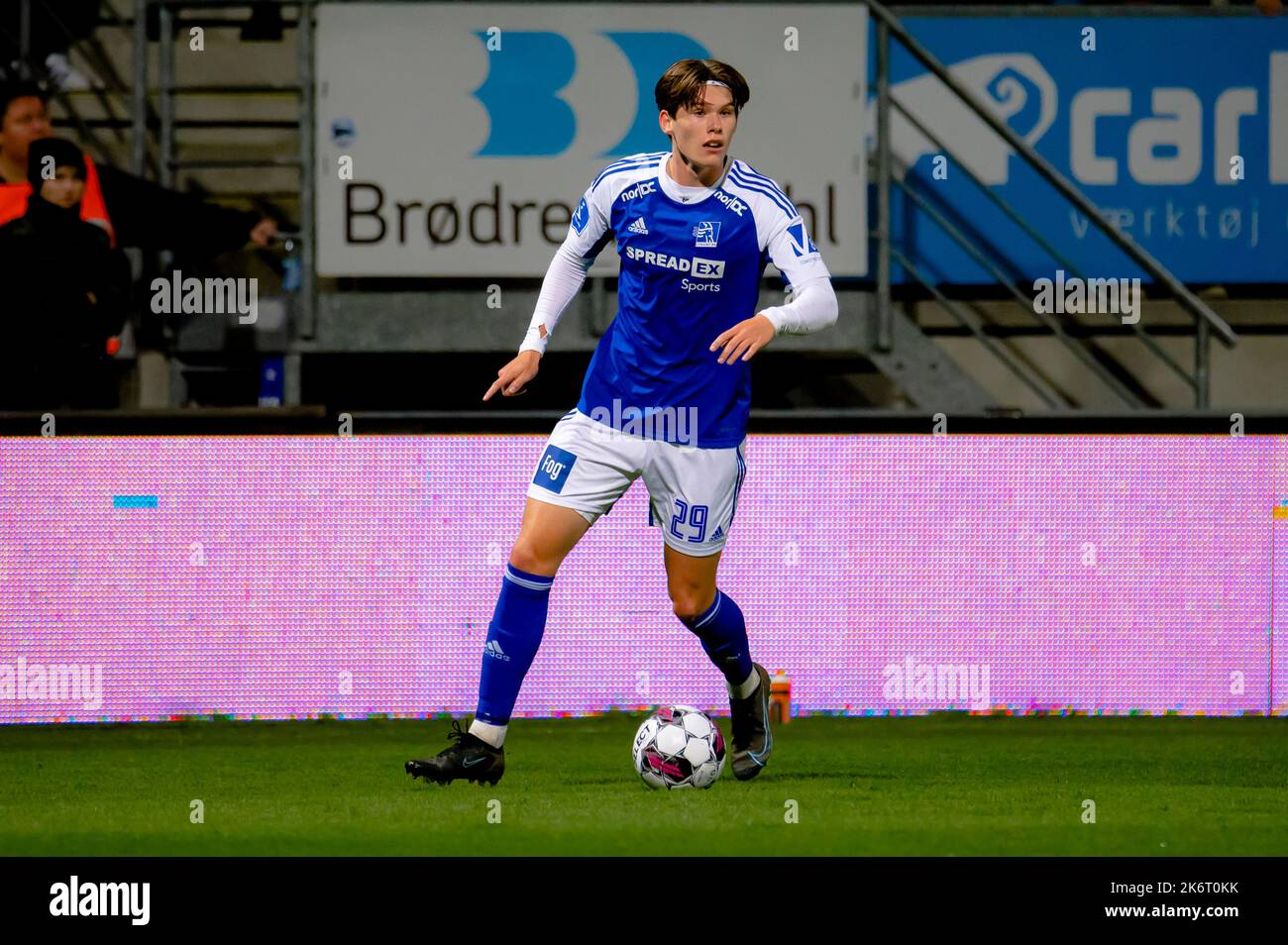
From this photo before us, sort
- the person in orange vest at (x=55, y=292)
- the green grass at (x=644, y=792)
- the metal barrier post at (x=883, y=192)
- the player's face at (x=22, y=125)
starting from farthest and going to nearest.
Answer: the metal barrier post at (x=883, y=192) < the player's face at (x=22, y=125) < the person in orange vest at (x=55, y=292) < the green grass at (x=644, y=792)

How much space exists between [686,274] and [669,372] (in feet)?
0.99

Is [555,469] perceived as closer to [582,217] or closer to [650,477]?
[650,477]

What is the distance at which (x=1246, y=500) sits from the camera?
838 cm

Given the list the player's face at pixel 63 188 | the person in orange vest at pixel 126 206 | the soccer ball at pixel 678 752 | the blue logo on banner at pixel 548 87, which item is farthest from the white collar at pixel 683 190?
the player's face at pixel 63 188

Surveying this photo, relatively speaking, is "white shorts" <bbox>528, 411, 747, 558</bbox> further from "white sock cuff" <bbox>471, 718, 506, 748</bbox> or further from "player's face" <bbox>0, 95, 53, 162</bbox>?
"player's face" <bbox>0, 95, 53, 162</bbox>

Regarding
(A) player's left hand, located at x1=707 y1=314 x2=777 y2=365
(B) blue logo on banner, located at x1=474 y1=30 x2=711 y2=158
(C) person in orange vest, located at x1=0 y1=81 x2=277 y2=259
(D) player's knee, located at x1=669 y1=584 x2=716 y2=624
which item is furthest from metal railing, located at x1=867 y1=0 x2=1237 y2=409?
(A) player's left hand, located at x1=707 y1=314 x2=777 y2=365

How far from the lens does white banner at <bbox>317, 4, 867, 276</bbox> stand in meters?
9.66

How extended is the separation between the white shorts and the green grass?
819mm

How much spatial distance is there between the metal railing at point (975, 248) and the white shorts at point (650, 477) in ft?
12.4

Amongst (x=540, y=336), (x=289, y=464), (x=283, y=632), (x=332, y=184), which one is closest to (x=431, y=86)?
(x=332, y=184)

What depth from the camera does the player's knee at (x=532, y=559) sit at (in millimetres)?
5926

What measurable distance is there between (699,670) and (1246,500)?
2.42 metres

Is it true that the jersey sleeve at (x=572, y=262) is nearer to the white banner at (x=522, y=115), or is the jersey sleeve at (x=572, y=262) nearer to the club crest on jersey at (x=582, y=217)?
the club crest on jersey at (x=582, y=217)

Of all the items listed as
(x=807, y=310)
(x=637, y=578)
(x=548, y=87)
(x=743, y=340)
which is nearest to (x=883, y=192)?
(x=548, y=87)
